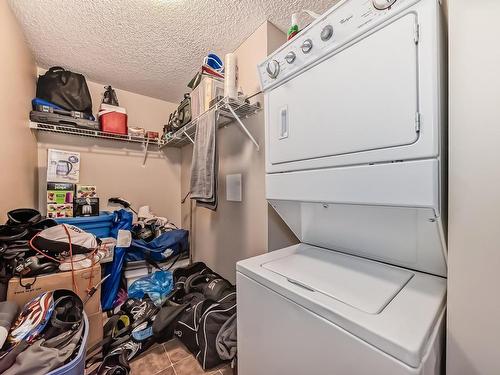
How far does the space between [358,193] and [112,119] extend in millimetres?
2646

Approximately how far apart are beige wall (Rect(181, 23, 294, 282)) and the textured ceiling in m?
0.16

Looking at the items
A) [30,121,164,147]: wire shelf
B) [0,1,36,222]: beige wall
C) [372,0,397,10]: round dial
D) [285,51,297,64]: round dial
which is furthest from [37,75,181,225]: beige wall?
[372,0,397,10]: round dial

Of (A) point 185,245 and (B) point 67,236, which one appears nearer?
(B) point 67,236

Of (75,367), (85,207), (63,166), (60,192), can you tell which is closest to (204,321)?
(75,367)

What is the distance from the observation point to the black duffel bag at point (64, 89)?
199cm

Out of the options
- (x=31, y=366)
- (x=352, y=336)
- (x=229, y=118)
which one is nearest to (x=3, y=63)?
(x=229, y=118)

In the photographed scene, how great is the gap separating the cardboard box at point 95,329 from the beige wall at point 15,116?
903 millimetres

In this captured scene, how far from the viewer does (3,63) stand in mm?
1334

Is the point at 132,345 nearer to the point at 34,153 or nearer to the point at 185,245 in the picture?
A: the point at 185,245

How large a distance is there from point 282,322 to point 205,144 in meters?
1.31

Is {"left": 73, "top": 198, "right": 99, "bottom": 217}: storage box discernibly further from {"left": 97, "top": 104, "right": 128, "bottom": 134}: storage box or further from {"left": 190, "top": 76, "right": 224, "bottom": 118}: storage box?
{"left": 190, "top": 76, "right": 224, "bottom": 118}: storage box

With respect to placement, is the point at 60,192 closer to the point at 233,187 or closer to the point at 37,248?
the point at 37,248

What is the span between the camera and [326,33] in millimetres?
776

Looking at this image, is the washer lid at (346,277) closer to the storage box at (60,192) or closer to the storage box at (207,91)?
the storage box at (207,91)
